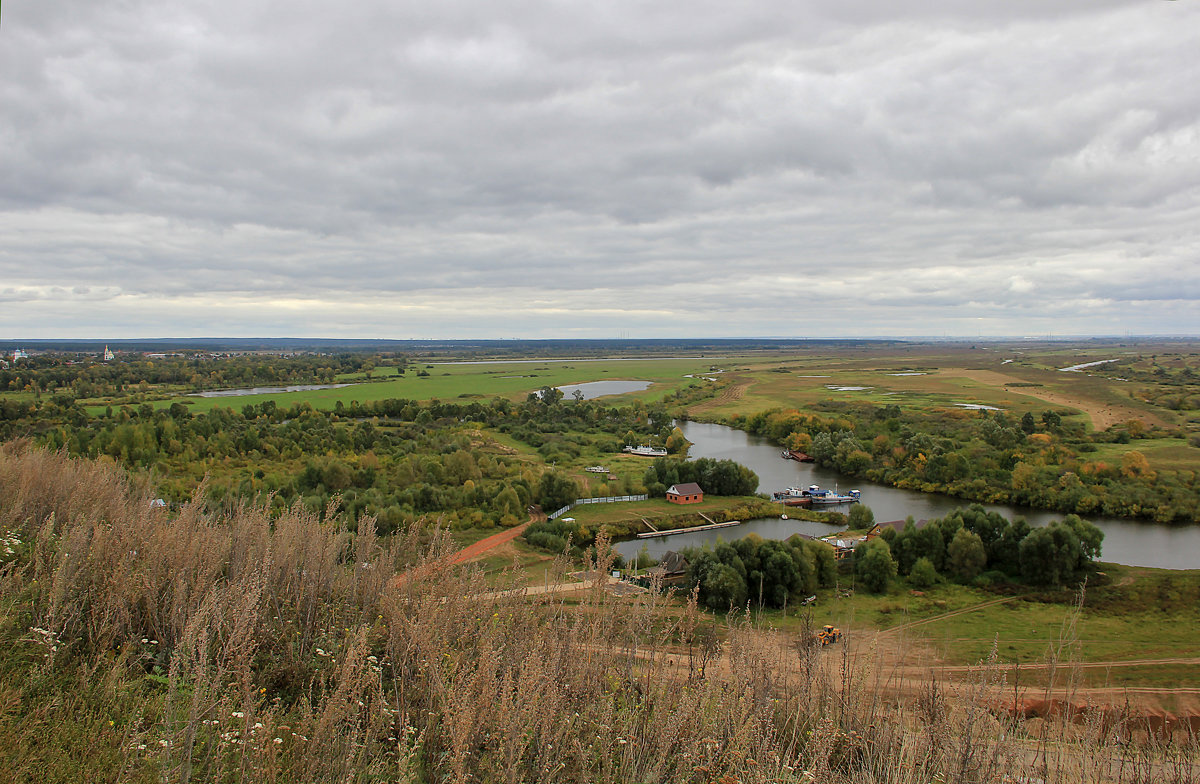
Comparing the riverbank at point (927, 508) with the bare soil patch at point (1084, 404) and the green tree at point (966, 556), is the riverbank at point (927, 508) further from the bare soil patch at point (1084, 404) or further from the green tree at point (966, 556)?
the bare soil patch at point (1084, 404)

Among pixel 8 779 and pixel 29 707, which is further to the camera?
pixel 29 707

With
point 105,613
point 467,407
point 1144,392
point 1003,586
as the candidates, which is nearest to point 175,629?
point 105,613

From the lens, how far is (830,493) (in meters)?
31.2

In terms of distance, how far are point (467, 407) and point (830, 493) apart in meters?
33.2

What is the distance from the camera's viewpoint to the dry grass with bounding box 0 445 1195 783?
364cm

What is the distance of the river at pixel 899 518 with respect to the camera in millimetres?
22875

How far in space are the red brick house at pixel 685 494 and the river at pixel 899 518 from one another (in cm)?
293

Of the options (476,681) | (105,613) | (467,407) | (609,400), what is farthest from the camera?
(609,400)

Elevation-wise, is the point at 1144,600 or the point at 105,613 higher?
the point at 105,613

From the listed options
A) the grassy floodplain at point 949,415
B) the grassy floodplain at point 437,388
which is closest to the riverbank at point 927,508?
the grassy floodplain at point 949,415

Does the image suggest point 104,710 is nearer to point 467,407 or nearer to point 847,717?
point 847,717

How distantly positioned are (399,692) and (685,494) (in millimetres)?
25293

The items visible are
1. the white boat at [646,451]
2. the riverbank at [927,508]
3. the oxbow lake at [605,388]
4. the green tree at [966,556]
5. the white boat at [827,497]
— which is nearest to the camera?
the green tree at [966,556]

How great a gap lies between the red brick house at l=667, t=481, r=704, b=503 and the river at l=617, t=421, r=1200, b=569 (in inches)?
115
